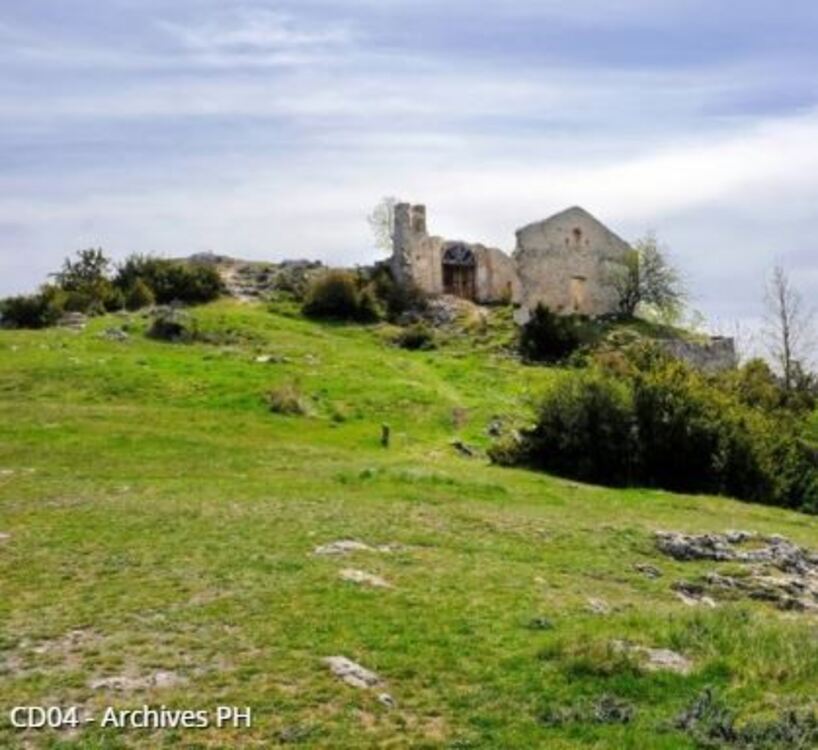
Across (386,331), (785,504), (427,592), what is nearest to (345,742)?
(427,592)

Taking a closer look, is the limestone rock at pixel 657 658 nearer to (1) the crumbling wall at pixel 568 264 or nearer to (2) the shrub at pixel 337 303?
(2) the shrub at pixel 337 303

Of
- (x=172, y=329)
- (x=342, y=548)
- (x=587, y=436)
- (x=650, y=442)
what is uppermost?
(x=172, y=329)

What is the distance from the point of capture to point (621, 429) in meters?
40.3

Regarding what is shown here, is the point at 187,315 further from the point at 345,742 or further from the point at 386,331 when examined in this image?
the point at 345,742

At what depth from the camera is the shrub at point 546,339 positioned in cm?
6956

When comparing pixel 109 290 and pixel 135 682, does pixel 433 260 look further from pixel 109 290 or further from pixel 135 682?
pixel 135 682

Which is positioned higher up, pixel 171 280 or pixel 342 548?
pixel 171 280

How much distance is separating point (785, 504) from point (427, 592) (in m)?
27.1

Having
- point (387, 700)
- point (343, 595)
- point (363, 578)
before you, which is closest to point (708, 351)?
point (363, 578)

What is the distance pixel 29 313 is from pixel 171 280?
11.8m

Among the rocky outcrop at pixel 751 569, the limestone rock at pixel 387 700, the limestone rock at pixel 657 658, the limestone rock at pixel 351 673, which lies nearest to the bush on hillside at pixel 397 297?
the rocky outcrop at pixel 751 569

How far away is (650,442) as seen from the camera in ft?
133

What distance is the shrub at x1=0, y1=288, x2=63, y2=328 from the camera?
66250 mm

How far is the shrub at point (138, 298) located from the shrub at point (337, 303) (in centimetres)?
979
